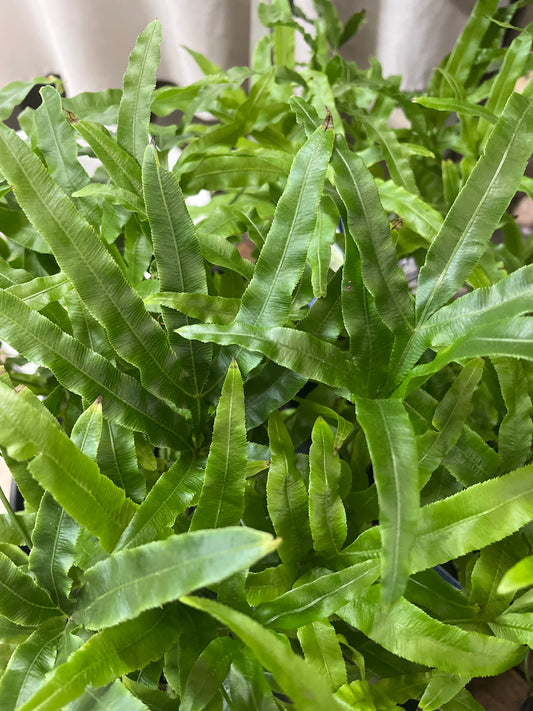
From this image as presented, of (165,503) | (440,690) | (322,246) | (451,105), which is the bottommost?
(440,690)

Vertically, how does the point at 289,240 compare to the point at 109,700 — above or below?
above

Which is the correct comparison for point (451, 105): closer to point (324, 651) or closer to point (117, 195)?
point (117, 195)

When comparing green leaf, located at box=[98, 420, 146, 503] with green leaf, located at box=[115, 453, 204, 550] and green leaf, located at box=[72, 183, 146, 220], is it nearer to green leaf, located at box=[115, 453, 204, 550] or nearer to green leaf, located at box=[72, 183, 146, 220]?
green leaf, located at box=[115, 453, 204, 550]

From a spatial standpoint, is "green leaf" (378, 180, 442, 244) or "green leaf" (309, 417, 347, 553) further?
"green leaf" (378, 180, 442, 244)

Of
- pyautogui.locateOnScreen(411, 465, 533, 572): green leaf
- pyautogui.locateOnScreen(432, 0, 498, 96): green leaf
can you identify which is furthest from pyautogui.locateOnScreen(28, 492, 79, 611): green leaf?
pyautogui.locateOnScreen(432, 0, 498, 96): green leaf

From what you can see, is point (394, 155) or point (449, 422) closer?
point (449, 422)

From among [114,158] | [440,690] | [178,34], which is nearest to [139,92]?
[114,158]
